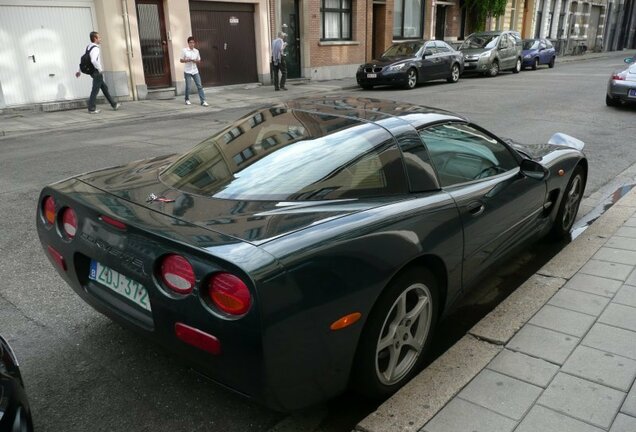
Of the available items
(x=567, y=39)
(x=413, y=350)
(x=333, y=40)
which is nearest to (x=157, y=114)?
(x=333, y=40)

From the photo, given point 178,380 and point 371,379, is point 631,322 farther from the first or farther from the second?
point 178,380

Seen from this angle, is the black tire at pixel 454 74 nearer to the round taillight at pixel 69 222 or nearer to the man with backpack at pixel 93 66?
the man with backpack at pixel 93 66

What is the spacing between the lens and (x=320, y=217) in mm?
2420

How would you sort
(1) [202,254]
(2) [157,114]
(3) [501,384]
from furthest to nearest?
(2) [157,114] < (3) [501,384] < (1) [202,254]

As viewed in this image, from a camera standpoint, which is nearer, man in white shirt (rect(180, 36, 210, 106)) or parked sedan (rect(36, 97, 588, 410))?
parked sedan (rect(36, 97, 588, 410))

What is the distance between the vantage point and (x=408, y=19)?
26.0 metres

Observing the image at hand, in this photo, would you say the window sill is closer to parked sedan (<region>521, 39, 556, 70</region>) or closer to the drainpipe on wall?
the drainpipe on wall

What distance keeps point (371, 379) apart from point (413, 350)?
1.33 ft

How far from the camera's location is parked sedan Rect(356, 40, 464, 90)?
17.6m

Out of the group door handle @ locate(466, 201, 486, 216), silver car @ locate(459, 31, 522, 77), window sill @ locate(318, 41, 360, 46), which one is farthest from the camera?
silver car @ locate(459, 31, 522, 77)

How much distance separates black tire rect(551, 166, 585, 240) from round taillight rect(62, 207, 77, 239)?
145 inches

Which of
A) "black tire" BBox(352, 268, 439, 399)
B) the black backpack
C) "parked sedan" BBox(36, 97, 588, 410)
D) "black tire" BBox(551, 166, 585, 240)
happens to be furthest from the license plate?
the black backpack

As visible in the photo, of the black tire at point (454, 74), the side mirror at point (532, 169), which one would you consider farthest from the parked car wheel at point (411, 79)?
the side mirror at point (532, 169)

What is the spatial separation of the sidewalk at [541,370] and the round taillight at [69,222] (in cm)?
173
